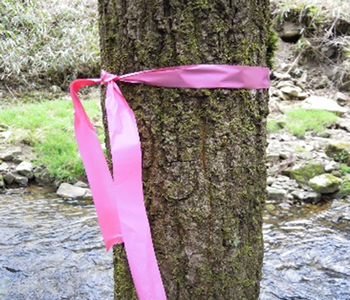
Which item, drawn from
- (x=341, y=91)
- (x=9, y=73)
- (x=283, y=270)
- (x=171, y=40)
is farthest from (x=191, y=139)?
(x=9, y=73)

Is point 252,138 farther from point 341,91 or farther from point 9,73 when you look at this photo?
point 9,73

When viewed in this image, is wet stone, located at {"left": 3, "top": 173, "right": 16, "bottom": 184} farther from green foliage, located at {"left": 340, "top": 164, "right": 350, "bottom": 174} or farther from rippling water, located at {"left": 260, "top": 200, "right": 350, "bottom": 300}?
green foliage, located at {"left": 340, "top": 164, "right": 350, "bottom": 174}

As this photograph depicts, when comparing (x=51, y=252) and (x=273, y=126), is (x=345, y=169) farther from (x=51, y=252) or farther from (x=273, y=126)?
(x=51, y=252)

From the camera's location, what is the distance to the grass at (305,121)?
5.02 meters

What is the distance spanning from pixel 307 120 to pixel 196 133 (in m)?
4.59

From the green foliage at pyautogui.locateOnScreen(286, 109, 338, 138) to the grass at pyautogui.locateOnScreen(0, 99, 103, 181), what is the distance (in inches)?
96.4

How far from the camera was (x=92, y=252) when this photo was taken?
8.38 ft

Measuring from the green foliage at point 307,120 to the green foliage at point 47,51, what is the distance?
3.80 metres

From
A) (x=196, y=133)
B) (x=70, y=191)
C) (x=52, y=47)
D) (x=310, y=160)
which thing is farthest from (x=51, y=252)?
(x=52, y=47)

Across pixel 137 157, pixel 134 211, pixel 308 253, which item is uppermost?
pixel 137 157

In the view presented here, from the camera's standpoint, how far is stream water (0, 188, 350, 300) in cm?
212

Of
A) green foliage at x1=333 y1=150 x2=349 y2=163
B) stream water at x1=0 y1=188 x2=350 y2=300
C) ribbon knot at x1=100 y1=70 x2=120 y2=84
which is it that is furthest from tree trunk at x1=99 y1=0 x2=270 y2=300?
green foliage at x1=333 y1=150 x2=349 y2=163

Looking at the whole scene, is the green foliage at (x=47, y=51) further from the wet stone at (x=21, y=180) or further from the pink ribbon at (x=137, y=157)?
the pink ribbon at (x=137, y=157)

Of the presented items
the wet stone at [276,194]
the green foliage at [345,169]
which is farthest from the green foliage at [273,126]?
the wet stone at [276,194]
